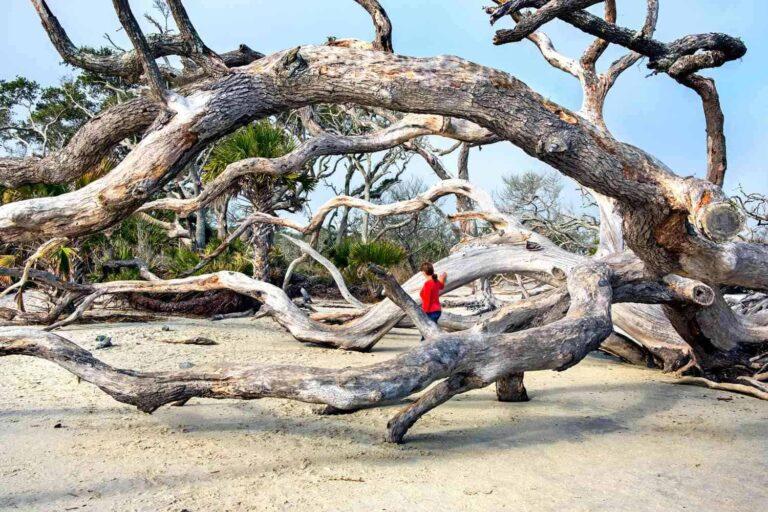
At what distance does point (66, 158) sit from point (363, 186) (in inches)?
841

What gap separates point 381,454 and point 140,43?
267cm

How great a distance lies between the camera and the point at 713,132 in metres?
6.31

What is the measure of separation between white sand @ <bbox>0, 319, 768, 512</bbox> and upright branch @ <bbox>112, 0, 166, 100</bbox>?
2.03 m

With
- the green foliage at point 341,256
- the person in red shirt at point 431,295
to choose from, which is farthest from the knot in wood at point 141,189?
the green foliage at point 341,256

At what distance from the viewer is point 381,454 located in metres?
3.84

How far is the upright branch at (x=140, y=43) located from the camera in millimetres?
2969

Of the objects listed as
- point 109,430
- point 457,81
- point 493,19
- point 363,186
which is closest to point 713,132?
point 493,19

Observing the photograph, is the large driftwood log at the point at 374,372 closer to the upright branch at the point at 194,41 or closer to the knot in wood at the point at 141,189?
the knot in wood at the point at 141,189

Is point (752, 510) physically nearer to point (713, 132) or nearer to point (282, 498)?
point (282, 498)

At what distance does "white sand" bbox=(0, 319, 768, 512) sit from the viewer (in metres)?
3.12

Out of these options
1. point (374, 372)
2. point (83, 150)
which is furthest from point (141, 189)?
point (374, 372)

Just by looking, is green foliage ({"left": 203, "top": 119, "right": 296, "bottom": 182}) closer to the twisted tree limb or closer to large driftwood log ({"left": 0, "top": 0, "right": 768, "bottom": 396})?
large driftwood log ({"left": 0, "top": 0, "right": 768, "bottom": 396})

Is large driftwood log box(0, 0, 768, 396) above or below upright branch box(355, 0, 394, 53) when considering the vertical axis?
below

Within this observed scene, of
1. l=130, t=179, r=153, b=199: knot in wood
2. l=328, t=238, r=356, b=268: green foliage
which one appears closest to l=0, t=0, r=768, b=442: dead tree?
l=130, t=179, r=153, b=199: knot in wood
